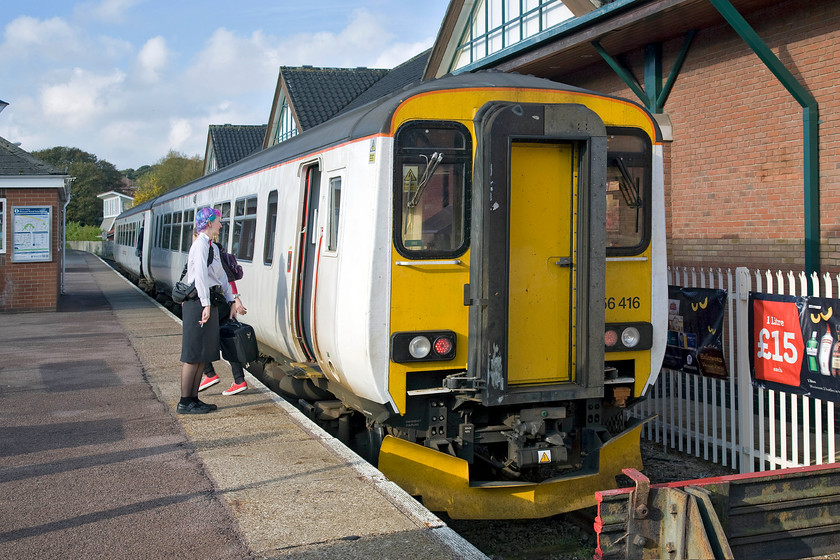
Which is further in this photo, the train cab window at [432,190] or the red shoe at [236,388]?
the red shoe at [236,388]

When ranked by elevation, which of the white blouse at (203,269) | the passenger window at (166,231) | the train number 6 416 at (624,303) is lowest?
the train number 6 416 at (624,303)

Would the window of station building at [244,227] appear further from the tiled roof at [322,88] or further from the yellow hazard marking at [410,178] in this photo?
the tiled roof at [322,88]

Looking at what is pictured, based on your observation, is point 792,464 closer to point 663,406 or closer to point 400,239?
point 663,406

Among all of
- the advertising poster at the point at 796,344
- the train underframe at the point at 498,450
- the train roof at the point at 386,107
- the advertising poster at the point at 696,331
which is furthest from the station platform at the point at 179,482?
the advertising poster at the point at 696,331

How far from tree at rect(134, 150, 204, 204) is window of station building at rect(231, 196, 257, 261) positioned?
64.0 meters

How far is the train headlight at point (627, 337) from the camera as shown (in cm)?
576

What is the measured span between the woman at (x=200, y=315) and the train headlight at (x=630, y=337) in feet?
11.6

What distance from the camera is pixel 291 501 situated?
4.98 m

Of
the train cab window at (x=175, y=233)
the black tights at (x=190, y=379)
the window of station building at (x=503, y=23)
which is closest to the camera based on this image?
the black tights at (x=190, y=379)

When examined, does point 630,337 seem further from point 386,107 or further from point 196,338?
point 196,338

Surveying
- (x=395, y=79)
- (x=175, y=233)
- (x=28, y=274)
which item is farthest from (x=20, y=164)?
(x=395, y=79)

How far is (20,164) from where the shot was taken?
654 inches

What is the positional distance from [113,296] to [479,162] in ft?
59.8

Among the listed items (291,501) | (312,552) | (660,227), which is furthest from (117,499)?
(660,227)
